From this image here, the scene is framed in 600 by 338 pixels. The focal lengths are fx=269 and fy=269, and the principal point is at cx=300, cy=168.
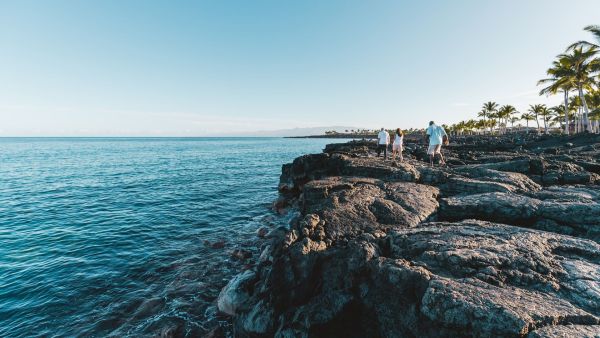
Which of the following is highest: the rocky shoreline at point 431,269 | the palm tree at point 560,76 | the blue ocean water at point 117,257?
the palm tree at point 560,76

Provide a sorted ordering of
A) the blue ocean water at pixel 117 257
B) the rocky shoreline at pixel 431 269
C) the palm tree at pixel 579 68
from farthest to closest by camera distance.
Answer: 1. the palm tree at pixel 579 68
2. the blue ocean water at pixel 117 257
3. the rocky shoreline at pixel 431 269

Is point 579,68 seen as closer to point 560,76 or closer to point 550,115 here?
point 560,76

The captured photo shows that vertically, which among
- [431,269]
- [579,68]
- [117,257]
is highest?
[579,68]

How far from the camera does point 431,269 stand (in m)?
5.72

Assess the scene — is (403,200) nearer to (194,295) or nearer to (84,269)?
(194,295)

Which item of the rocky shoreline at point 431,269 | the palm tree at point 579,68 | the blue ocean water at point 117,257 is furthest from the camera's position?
the palm tree at point 579,68

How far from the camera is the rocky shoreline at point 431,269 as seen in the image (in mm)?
4512

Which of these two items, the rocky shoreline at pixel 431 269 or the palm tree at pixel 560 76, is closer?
the rocky shoreline at pixel 431 269

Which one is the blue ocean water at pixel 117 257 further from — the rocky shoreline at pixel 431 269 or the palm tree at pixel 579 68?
the palm tree at pixel 579 68

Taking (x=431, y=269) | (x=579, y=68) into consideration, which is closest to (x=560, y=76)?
(x=579, y=68)

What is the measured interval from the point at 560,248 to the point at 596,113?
242 ft

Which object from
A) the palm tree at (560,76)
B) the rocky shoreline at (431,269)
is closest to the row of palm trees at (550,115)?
the palm tree at (560,76)

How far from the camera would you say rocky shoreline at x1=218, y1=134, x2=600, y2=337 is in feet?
14.8

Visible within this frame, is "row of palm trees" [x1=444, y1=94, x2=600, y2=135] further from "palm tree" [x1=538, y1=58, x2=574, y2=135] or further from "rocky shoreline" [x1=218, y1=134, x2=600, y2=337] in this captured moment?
"rocky shoreline" [x1=218, y1=134, x2=600, y2=337]
